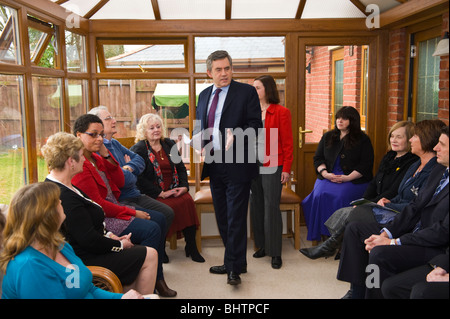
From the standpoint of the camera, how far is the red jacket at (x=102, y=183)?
106 inches

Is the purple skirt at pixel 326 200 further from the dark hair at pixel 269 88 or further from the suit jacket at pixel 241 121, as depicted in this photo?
the suit jacket at pixel 241 121

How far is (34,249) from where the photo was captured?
1685mm

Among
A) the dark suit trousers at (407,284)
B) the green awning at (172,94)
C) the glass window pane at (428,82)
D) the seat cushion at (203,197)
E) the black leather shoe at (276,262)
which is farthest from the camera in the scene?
the green awning at (172,94)

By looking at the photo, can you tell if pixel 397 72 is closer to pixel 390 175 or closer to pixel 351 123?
pixel 351 123

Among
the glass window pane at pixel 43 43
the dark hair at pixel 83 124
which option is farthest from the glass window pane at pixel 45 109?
the dark hair at pixel 83 124

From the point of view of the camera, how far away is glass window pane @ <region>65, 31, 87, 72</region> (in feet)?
13.0

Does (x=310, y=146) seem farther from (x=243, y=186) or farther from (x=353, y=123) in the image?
(x=243, y=186)

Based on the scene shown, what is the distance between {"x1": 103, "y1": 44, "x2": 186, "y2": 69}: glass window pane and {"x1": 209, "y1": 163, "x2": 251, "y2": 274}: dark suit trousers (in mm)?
1715

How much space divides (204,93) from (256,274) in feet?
4.78

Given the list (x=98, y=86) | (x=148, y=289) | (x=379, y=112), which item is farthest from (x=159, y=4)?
(x=148, y=289)

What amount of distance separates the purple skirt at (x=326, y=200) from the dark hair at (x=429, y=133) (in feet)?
3.40

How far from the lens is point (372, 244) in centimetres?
269

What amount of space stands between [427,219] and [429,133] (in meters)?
0.67

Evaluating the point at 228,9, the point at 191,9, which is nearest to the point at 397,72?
the point at 228,9
